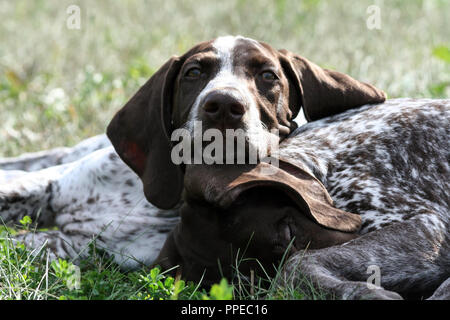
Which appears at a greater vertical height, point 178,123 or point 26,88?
point 178,123

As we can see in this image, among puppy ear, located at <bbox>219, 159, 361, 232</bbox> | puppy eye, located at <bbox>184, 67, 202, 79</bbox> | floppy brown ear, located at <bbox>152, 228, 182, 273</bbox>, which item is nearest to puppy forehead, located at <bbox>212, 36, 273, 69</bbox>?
puppy eye, located at <bbox>184, 67, 202, 79</bbox>

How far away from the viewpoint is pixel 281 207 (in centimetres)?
326

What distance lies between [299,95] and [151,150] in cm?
86

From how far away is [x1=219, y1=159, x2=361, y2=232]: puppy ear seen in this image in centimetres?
317

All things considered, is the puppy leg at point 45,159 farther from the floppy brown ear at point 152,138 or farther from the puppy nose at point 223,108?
the puppy nose at point 223,108

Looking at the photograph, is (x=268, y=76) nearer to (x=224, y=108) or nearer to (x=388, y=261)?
(x=224, y=108)

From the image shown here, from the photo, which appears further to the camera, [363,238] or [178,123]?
[178,123]

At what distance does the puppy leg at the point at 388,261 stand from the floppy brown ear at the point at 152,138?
1054 mm

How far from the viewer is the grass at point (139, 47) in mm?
6508

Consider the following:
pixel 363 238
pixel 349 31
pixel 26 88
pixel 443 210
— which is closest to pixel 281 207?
pixel 363 238

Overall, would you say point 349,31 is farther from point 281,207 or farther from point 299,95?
point 281,207

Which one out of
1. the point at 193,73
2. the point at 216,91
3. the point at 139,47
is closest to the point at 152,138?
the point at 193,73

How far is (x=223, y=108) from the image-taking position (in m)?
3.43

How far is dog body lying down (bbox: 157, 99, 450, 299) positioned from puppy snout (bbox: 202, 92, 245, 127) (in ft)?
0.93
